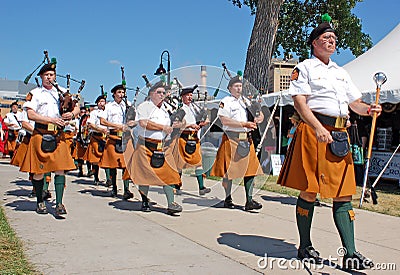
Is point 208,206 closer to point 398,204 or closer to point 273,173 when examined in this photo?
point 398,204

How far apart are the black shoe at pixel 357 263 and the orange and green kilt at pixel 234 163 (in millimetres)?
2532

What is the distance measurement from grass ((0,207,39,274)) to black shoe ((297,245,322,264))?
2.03m

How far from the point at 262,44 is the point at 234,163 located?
6997 millimetres

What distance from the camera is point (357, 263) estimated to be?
351cm

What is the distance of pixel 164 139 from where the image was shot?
599cm

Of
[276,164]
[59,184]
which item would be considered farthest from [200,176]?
[276,164]

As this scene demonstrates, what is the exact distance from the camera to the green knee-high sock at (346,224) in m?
3.54

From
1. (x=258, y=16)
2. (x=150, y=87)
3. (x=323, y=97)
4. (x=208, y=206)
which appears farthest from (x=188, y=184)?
(x=258, y=16)

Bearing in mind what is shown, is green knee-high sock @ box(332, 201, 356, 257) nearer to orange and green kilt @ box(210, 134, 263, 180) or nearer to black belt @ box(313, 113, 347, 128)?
black belt @ box(313, 113, 347, 128)

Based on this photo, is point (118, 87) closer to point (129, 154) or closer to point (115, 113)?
point (115, 113)

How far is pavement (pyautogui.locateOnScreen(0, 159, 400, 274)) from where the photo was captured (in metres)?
3.66

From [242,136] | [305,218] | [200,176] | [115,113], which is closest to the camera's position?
[305,218]

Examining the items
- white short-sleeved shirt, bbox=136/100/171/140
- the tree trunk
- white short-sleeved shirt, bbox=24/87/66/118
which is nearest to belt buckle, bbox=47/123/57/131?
white short-sleeved shirt, bbox=24/87/66/118

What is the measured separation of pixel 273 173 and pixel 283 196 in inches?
Answer: 134
